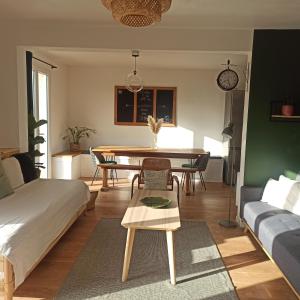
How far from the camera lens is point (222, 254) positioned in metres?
3.02

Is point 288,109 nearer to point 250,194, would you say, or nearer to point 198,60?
point 250,194

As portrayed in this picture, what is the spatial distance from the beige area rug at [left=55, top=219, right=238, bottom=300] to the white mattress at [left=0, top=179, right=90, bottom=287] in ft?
1.19

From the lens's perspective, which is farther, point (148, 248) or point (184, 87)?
point (184, 87)

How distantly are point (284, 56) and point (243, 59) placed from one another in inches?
70.0

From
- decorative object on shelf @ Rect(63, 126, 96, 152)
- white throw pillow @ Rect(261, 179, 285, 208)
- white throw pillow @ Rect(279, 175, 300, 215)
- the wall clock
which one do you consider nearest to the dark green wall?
white throw pillow @ Rect(261, 179, 285, 208)

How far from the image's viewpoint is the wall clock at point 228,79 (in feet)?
15.5

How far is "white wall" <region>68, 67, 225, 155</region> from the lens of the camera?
653 centimetres

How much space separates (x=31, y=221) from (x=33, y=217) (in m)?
0.08

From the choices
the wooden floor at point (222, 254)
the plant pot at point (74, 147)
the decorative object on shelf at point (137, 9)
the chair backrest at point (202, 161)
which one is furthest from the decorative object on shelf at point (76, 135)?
the decorative object on shelf at point (137, 9)

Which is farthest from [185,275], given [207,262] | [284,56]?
[284,56]

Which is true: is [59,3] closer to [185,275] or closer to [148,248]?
[148,248]

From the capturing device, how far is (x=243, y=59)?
518 centimetres

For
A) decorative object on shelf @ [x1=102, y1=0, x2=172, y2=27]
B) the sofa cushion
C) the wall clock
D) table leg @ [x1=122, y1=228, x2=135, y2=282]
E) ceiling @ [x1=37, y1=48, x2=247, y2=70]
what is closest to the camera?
decorative object on shelf @ [x1=102, y1=0, x2=172, y2=27]

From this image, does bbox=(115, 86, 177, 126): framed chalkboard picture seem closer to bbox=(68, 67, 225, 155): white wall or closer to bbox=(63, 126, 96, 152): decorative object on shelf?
bbox=(68, 67, 225, 155): white wall
